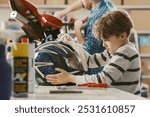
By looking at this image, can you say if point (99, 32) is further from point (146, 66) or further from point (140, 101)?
point (140, 101)

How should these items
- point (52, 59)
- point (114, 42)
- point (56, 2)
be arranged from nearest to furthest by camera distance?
point (52, 59) < point (114, 42) < point (56, 2)

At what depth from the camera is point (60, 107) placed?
115 centimetres

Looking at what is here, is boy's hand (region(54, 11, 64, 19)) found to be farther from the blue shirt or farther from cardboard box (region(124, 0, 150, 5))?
cardboard box (region(124, 0, 150, 5))

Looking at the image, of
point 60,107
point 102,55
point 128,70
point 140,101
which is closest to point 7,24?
point 102,55

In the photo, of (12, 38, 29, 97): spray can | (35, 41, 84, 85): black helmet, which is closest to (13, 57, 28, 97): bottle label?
(12, 38, 29, 97): spray can

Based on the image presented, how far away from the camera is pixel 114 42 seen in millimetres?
1911

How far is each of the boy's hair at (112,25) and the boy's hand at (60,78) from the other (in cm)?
38

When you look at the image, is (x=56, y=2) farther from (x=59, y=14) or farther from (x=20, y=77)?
(x=20, y=77)

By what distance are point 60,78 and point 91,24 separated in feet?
1.64

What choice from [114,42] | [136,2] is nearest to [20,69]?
[114,42]

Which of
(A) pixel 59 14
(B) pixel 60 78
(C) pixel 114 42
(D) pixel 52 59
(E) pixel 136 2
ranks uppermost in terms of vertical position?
(E) pixel 136 2

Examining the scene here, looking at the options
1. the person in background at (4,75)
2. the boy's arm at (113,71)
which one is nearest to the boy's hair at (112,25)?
the boy's arm at (113,71)

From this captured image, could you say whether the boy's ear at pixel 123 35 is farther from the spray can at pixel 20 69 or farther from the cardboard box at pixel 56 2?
the spray can at pixel 20 69

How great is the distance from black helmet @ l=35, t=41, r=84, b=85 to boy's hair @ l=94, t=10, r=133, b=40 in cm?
27
